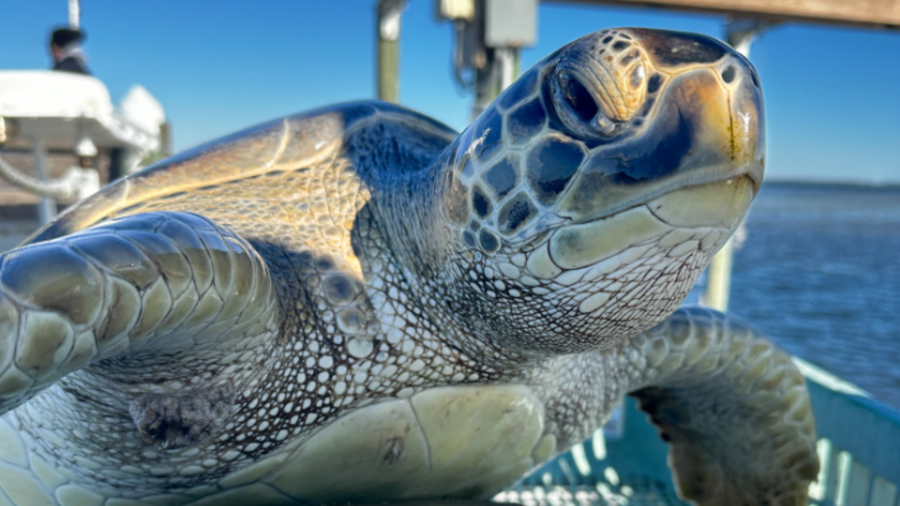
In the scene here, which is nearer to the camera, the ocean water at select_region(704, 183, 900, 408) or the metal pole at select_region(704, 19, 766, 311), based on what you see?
the metal pole at select_region(704, 19, 766, 311)

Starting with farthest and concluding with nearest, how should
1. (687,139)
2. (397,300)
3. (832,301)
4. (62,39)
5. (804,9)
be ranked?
(832,301)
(62,39)
(804,9)
(397,300)
(687,139)

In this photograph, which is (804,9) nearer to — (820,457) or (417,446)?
(820,457)

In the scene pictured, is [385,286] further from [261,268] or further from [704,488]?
[704,488]

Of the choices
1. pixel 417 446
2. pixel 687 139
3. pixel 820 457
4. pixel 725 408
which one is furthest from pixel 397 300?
pixel 820 457

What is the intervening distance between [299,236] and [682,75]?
78 cm

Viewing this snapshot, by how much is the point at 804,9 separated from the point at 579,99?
2.56 m

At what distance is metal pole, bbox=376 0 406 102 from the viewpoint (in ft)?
13.7

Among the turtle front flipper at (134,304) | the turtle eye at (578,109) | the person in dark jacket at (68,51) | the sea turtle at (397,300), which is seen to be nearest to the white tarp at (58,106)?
the person in dark jacket at (68,51)

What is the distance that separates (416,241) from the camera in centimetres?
112

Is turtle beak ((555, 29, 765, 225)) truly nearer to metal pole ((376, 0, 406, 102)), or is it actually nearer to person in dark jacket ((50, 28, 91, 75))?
metal pole ((376, 0, 406, 102))

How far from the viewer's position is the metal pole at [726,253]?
3.15 m

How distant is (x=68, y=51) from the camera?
16.6ft

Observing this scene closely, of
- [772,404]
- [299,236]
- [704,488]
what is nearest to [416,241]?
[299,236]

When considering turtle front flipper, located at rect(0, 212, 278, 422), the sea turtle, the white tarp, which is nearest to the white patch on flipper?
the sea turtle
